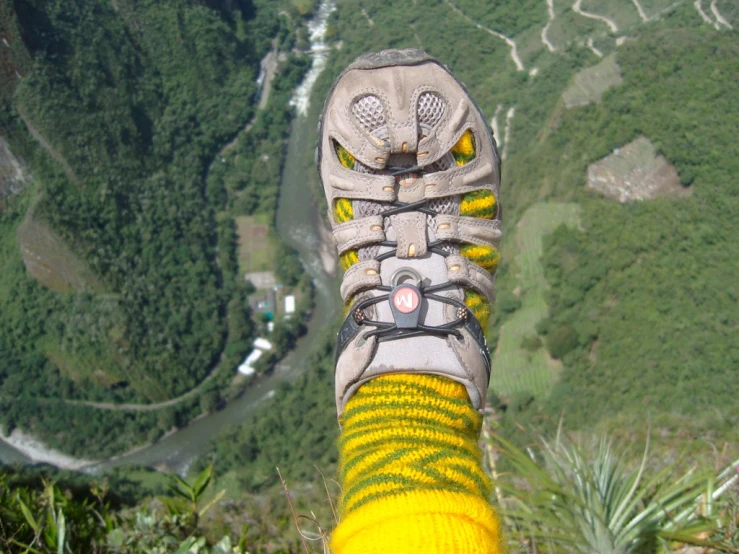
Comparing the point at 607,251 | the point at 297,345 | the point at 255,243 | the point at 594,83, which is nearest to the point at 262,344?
the point at 297,345

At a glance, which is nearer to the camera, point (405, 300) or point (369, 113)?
point (405, 300)

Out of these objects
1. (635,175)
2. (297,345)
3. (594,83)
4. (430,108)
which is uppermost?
(430,108)

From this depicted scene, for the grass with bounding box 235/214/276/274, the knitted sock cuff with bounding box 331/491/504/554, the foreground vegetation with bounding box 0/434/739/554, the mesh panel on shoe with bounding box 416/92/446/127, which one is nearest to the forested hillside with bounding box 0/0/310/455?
the grass with bounding box 235/214/276/274

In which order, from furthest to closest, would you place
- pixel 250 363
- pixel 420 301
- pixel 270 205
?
pixel 270 205, pixel 250 363, pixel 420 301

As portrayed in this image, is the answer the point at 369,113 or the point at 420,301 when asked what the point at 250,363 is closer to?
the point at 369,113

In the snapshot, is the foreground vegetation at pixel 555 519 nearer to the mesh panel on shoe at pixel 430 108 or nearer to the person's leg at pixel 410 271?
the person's leg at pixel 410 271

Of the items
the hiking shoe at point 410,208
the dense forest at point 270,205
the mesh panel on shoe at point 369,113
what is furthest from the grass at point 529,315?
the mesh panel on shoe at point 369,113

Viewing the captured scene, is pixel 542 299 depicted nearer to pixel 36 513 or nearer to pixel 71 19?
pixel 36 513
